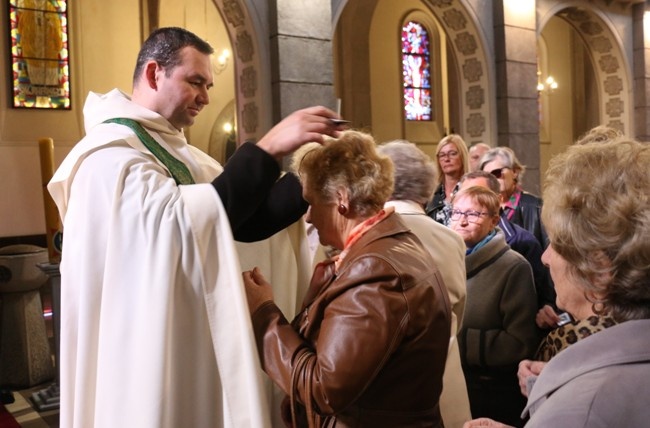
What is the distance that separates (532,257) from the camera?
11.3ft

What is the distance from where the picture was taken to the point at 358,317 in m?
1.58

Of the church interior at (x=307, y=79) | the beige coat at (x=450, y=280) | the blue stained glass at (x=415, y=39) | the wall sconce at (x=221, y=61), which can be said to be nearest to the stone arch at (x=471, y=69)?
the church interior at (x=307, y=79)

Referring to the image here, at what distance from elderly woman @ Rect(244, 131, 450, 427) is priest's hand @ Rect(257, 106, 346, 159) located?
0.49 ft

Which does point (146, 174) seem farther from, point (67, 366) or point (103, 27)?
Answer: point (103, 27)

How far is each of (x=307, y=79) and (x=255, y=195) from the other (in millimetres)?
5256

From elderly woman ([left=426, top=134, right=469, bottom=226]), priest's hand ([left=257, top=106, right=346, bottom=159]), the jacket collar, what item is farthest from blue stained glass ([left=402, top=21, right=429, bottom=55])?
the jacket collar

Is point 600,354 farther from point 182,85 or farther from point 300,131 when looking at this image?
point 182,85

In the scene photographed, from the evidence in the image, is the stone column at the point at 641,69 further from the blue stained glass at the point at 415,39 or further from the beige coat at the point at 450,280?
the beige coat at the point at 450,280

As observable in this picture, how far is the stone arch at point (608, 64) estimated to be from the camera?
34.6 feet

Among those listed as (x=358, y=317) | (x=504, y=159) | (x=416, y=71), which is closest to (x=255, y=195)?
(x=358, y=317)

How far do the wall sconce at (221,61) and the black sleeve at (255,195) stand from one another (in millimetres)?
10967

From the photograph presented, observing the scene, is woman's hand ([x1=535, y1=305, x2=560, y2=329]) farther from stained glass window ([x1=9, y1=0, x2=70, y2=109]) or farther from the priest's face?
stained glass window ([x1=9, y1=0, x2=70, y2=109])

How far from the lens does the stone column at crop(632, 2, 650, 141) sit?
35.1ft

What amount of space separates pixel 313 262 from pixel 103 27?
31.4ft
